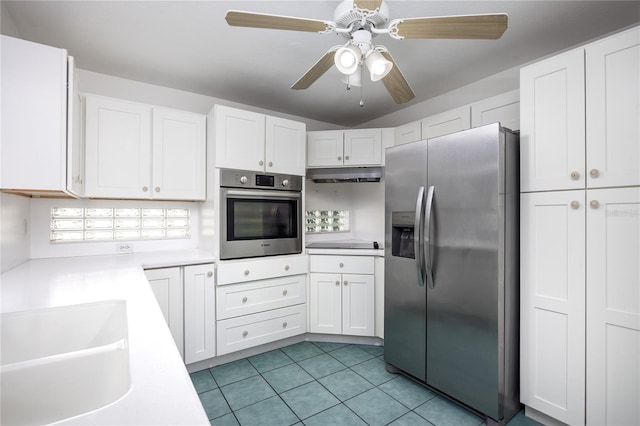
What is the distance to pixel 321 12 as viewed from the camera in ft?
5.74

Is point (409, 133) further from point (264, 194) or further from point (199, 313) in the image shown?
point (199, 313)

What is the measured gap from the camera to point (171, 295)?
2.25 meters

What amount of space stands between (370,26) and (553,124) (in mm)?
1145

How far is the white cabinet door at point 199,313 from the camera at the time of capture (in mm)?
2320

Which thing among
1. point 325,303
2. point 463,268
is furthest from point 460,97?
point 325,303

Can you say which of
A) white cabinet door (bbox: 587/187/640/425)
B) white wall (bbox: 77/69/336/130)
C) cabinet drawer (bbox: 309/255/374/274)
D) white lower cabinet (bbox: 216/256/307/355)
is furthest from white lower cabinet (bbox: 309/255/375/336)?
white wall (bbox: 77/69/336/130)

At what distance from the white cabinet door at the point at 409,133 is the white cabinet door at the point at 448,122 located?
0.05m

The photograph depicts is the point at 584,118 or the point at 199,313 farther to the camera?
the point at 199,313

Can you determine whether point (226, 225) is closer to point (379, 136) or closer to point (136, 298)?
point (136, 298)

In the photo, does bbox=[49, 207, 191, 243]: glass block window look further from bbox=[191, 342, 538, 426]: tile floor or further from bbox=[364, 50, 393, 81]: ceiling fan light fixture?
bbox=[364, 50, 393, 81]: ceiling fan light fixture

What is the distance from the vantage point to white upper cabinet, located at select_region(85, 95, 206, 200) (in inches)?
88.0

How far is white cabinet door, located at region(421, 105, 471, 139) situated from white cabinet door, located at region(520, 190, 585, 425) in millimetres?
939

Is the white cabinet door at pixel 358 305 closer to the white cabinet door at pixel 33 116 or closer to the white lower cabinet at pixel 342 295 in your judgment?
the white lower cabinet at pixel 342 295

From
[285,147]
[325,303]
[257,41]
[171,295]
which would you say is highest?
[257,41]
